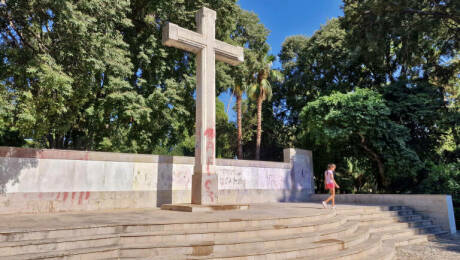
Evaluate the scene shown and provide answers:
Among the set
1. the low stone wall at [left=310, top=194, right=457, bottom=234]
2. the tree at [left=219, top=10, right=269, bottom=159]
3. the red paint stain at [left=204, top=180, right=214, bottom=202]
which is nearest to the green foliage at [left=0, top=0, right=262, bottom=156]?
the tree at [left=219, top=10, right=269, bottom=159]

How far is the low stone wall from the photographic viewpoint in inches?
518

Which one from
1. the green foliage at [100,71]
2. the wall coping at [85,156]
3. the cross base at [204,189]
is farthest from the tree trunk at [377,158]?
the cross base at [204,189]

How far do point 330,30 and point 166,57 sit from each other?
521 inches

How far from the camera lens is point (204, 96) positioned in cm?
1100

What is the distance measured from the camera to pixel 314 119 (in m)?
17.8

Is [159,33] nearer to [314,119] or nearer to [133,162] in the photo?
[133,162]

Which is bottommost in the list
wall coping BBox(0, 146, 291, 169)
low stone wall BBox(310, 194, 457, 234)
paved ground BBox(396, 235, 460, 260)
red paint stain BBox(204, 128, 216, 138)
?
paved ground BBox(396, 235, 460, 260)

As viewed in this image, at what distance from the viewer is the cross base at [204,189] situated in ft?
33.8

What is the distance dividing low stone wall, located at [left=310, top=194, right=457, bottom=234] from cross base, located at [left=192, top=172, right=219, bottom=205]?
879 centimetres

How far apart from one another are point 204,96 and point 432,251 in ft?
28.0

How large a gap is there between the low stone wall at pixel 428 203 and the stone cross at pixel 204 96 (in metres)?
9.03

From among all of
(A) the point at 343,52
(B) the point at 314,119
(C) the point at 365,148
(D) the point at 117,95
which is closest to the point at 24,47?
(D) the point at 117,95

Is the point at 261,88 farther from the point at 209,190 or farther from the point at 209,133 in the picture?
the point at 209,190

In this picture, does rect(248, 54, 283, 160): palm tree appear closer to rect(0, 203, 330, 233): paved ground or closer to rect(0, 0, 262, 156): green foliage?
rect(0, 0, 262, 156): green foliage
